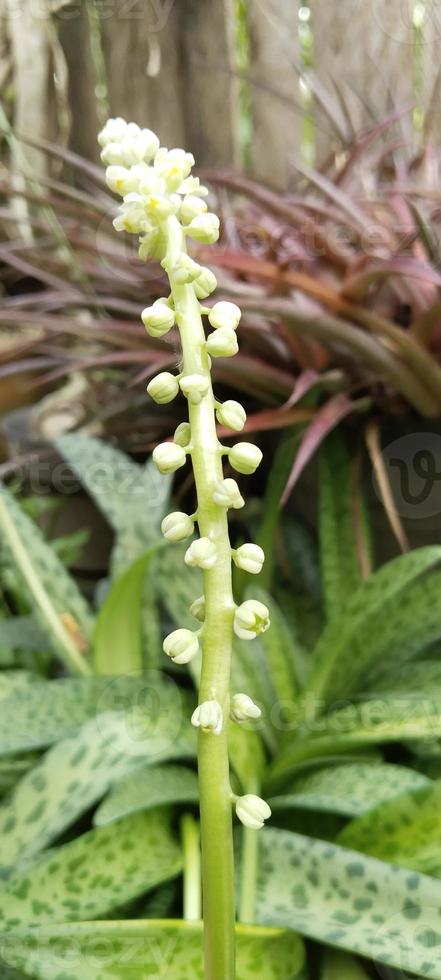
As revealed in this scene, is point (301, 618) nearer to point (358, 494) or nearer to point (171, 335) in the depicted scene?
point (358, 494)

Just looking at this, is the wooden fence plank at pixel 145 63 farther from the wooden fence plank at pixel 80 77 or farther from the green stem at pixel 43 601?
the green stem at pixel 43 601

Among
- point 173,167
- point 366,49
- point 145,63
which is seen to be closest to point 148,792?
point 173,167

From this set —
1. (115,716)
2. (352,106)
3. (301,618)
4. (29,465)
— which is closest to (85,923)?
A: (115,716)

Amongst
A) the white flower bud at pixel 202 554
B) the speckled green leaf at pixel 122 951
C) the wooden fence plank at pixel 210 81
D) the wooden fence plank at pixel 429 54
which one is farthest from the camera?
the wooden fence plank at pixel 210 81

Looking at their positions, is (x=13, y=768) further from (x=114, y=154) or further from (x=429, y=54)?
(x=429, y=54)

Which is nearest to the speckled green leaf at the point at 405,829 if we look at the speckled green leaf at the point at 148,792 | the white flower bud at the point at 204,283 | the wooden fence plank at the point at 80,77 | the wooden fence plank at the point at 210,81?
the speckled green leaf at the point at 148,792
